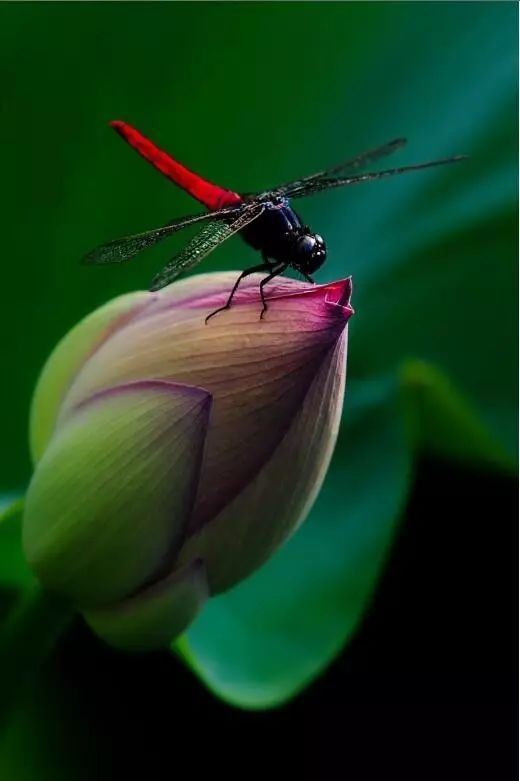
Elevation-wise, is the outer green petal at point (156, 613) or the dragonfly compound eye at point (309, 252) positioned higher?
the dragonfly compound eye at point (309, 252)

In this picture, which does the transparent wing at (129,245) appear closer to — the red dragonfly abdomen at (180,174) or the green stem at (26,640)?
the red dragonfly abdomen at (180,174)

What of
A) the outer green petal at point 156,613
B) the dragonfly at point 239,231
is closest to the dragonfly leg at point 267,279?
the dragonfly at point 239,231

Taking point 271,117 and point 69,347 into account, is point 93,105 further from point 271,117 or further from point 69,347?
point 69,347

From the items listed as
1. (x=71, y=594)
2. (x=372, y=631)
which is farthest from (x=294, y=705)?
(x=71, y=594)

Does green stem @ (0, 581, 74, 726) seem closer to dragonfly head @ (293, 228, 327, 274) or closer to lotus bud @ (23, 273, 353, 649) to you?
lotus bud @ (23, 273, 353, 649)

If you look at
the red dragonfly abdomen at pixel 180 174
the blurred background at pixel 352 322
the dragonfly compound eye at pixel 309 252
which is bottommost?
the blurred background at pixel 352 322

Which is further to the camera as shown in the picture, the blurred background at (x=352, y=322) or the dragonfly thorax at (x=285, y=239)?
the blurred background at (x=352, y=322)

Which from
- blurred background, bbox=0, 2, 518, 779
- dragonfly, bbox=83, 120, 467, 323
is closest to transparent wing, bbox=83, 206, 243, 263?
dragonfly, bbox=83, 120, 467, 323
